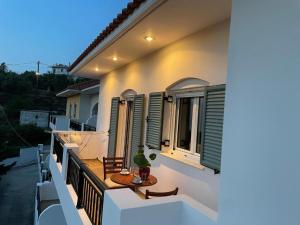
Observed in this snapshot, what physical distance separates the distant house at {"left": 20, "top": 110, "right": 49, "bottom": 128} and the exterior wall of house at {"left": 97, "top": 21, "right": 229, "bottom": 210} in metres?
29.4

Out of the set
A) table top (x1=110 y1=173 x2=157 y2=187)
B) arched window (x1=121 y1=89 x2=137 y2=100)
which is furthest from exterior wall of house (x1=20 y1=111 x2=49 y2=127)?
table top (x1=110 y1=173 x2=157 y2=187)

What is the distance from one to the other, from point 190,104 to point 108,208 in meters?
2.83

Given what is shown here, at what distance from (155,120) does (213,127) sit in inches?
75.1

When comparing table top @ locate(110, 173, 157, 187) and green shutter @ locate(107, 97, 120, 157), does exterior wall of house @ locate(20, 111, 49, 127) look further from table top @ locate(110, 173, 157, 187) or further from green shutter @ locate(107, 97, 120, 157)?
table top @ locate(110, 173, 157, 187)

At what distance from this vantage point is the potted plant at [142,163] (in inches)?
175

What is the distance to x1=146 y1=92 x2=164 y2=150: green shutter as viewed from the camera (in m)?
5.18

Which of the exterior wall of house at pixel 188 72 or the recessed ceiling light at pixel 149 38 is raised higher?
the recessed ceiling light at pixel 149 38

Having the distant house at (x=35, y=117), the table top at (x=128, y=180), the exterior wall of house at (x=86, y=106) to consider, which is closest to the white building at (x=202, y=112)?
the table top at (x=128, y=180)

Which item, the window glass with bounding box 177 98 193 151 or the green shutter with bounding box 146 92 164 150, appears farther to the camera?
the green shutter with bounding box 146 92 164 150

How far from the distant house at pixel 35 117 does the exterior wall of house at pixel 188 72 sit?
2941 cm

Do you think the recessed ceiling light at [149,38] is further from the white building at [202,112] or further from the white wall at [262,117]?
the white wall at [262,117]

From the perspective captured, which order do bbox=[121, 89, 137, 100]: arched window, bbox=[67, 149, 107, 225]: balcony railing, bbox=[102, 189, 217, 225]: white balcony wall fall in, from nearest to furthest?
bbox=[102, 189, 217, 225]: white balcony wall, bbox=[67, 149, 107, 225]: balcony railing, bbox=[121, 89, 137, 100]: arched window

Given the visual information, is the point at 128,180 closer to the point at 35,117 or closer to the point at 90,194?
the point at 90,194

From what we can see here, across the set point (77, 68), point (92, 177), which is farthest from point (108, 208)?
point (77, 68)
